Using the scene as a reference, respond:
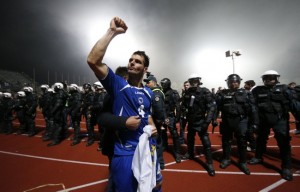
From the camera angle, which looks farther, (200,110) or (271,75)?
(200,110)

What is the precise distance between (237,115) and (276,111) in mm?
947

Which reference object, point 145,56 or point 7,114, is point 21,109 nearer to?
point 7,114

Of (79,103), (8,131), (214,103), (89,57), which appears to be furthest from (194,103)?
(8,131)

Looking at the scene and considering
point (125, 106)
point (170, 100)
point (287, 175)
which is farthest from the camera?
point (170, 100)

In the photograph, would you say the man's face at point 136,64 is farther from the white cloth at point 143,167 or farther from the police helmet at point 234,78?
the police helmet at point 234,78

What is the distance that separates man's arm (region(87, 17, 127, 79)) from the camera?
167 cm

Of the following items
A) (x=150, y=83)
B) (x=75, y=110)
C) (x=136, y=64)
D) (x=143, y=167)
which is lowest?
(x=143, y=167)

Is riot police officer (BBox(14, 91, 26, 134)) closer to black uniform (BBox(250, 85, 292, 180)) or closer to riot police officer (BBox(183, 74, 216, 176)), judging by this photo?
riot police officer (BBox(183, 74, 216, 176))

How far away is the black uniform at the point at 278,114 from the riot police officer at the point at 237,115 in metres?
0.25

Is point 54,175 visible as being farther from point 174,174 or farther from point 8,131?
point 8,131

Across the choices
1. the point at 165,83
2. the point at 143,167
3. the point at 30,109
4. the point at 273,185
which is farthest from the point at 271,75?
the point at 30,109

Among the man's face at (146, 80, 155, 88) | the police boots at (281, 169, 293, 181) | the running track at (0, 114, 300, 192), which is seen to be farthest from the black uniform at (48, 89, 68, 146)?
the police boots at (281, 169, 293, 181)

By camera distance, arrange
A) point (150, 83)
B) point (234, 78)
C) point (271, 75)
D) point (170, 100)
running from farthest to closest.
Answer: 1. point (170, 100)
2. point (234, 78)
3. point (150, 83)
4. point (271, 75)

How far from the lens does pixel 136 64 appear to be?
2062mm
